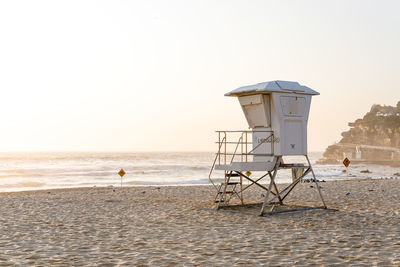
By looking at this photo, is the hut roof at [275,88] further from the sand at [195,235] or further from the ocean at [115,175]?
the ocean at [115,175]

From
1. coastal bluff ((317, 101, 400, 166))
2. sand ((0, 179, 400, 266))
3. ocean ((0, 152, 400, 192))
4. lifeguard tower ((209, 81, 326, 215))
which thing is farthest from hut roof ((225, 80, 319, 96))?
coastal bluff ((317, 101, 400, 166))

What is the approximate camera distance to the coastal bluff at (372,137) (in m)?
135

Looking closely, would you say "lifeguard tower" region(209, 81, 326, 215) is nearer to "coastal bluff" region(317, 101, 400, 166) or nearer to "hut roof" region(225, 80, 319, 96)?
"hut roof" region(225, 80, 319, 96)

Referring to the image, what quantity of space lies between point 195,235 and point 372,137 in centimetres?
16176

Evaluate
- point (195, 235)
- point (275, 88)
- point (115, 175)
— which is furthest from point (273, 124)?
point (115, 175)

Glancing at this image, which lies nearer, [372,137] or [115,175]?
[115,175]

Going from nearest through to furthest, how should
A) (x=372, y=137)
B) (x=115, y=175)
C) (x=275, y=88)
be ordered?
(x=275, y=88) → (x=115, y=175) → (x=372, y=137)

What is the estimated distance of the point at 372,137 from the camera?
157125 mm

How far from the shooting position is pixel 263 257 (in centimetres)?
730

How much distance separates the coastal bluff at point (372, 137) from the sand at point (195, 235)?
127m

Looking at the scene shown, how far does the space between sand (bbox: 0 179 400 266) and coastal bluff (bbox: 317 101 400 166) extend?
4993 inches

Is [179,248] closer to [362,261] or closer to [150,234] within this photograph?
[150,234]

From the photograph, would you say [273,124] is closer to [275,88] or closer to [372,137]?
[275,88]

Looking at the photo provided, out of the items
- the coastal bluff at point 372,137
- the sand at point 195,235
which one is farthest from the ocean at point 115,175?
the coastal bluff at point 372,137
